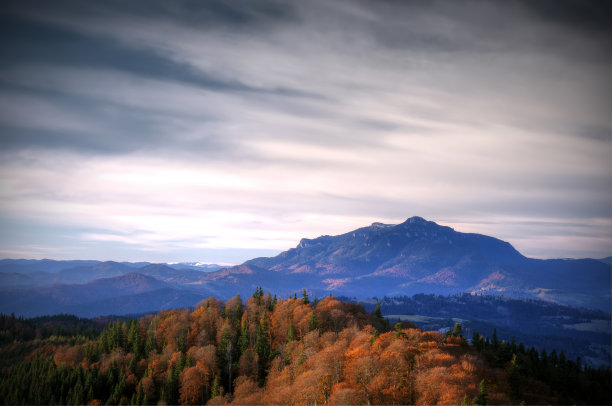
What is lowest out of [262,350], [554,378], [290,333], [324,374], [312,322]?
[554,378]

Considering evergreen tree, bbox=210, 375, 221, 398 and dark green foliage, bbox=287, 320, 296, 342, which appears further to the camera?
dark green foliage, bbox=287, 320, 296, 342

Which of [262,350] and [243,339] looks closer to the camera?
[262,350]

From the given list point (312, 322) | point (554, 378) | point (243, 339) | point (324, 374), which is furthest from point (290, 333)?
point (554, 378)

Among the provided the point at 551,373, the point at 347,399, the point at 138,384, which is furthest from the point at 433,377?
the point at 138,384

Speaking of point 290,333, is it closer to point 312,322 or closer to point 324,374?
point 312,322

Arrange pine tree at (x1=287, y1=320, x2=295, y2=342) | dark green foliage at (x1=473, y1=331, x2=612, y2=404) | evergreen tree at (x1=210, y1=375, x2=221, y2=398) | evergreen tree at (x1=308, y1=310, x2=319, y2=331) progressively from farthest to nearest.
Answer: evergreen tree at (x1=308, y1=310, x2=319, y2=331)
pine tree at (x1=287, y1=320, x2=295, y2=342)
evergreen tree at (x1=210, y1=375, x2=221, y2=398)
dark green foliage at (x1=473, y1=331, x2=612, y2=404)

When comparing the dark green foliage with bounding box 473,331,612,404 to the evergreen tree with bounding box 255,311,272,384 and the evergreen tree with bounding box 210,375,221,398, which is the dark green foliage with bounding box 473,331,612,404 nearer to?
the evergreen tree with bounding box 255,311,272,384

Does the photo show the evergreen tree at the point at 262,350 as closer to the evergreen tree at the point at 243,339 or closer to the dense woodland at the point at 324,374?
the dense woodland at the point at 324,374

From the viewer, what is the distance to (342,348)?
161 m

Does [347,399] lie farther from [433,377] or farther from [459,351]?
[459,351]

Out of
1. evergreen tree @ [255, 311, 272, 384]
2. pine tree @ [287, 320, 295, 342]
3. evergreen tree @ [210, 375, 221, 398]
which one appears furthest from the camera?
pine tree @ [287, 320, 295, 342]

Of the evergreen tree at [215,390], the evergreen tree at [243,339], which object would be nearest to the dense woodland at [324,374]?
the evergreen tree at [215,390]

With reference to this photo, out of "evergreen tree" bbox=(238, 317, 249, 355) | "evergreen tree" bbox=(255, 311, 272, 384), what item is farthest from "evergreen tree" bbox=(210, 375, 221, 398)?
"evergreen tree" bbox=(238, 317, 249, 355)

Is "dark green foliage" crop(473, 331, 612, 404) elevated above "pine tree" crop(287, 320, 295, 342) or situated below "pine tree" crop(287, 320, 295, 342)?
below
